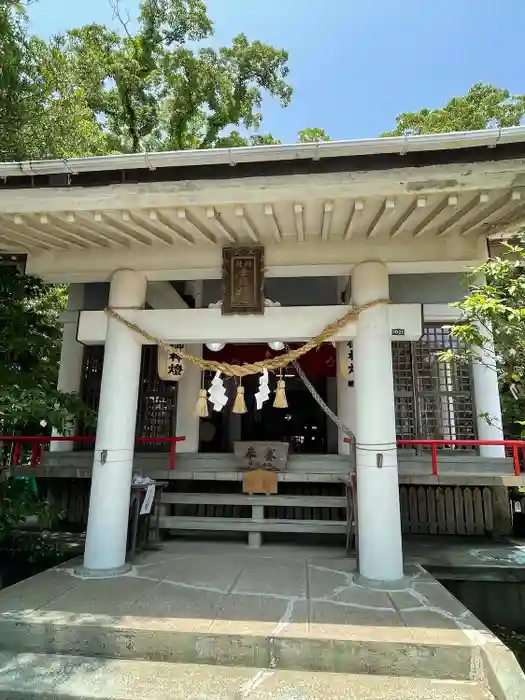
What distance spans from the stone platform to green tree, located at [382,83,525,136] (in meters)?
16.1

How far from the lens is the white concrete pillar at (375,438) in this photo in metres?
4.77

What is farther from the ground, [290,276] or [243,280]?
[290,276]

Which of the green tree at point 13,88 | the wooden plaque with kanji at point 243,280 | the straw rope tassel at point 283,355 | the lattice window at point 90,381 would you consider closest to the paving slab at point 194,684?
the straw rope tassel at point 283,355

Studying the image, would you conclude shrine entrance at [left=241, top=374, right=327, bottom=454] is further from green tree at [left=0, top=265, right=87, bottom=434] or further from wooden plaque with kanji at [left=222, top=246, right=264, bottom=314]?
wooden plaque with kanji at [left=222, top=246, right=264, bottom=314]

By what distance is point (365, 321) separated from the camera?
201 inches

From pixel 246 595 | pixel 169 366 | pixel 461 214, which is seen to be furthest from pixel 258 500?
pixel 461 214

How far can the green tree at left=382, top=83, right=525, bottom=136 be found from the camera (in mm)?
15820

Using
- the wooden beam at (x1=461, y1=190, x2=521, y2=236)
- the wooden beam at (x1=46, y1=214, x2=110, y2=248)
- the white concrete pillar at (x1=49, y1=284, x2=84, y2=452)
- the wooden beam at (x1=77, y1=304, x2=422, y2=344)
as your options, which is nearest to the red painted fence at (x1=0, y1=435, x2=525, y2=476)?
the white concrete pillar at (x1=49, y1=284, x2=84, y2=452)

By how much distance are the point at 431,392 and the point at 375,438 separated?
3581mm

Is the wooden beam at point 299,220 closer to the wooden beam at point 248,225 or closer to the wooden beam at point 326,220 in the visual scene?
the wooden beam at point 326,220

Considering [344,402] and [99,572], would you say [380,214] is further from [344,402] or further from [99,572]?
[99,572]

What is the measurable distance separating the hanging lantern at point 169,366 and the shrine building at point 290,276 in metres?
0.04

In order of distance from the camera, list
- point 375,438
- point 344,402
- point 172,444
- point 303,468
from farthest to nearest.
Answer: point 344,402 < point 303,468 < point 172,444 < point 375,438

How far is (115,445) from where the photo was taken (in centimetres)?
522
